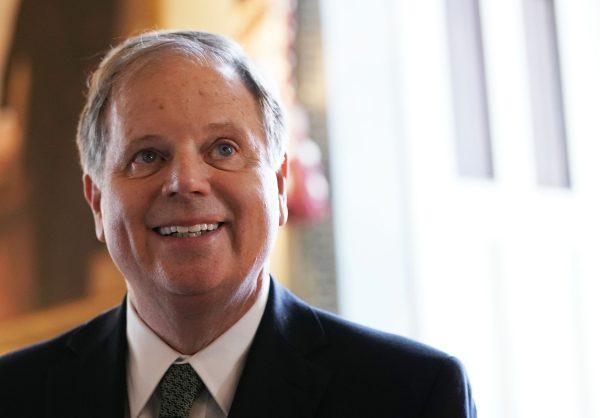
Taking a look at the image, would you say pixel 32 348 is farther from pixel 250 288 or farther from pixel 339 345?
pixel 339 345

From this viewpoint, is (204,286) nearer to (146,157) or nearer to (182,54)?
(146,157)

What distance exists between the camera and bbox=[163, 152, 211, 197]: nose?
6.81 feet

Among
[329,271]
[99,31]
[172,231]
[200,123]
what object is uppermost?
[99,31]

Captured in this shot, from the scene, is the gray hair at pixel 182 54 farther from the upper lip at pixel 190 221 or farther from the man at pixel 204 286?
the upper lip at pixel 190 221

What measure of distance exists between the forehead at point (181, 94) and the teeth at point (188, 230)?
238 millimetres

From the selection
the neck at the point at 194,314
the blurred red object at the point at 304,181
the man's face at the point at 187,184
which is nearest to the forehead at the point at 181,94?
the man's face at the point at 187,184

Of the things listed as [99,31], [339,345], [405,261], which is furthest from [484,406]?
[339,345]

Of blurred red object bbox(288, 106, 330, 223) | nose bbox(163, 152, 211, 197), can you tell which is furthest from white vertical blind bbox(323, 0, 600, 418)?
nose bbox(163, 152, 211, 197)

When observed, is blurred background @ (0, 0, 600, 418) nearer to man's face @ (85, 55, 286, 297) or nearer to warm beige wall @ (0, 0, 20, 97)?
warm beige wall @ (0, 0, 20, 97)

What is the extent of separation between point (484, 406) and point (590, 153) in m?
1.84

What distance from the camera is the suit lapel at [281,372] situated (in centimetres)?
214

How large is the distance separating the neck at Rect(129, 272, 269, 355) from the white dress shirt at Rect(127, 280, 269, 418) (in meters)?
0.02

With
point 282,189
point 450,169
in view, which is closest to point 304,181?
point 450,169

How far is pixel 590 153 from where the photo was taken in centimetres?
623
